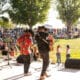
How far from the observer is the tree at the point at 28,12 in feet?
179

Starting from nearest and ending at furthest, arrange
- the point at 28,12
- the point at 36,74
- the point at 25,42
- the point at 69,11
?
the point at 25,42 < the point at 36,74 < the point at 28,12 < the point at 69,11

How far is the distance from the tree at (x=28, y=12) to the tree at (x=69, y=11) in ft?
31.9

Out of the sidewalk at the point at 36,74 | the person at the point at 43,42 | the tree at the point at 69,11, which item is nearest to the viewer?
the person at the point at 43,42

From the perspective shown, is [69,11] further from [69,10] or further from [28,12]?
[28,12]

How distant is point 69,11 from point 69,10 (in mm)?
280

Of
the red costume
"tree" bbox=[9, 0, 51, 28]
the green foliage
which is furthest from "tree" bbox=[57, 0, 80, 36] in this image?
the red costume

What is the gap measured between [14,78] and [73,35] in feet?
146

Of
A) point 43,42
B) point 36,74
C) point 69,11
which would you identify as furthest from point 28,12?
point 43,42

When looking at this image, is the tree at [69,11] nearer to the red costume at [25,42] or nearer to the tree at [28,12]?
the tree at [28,12]

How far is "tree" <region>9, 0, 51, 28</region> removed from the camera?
54.7 metres

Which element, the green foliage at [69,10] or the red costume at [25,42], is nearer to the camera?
the red costume at [25,42]

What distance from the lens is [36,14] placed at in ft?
181

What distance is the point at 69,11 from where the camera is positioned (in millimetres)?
67438

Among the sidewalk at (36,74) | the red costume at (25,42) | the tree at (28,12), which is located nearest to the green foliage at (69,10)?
the tree at (28,12)
